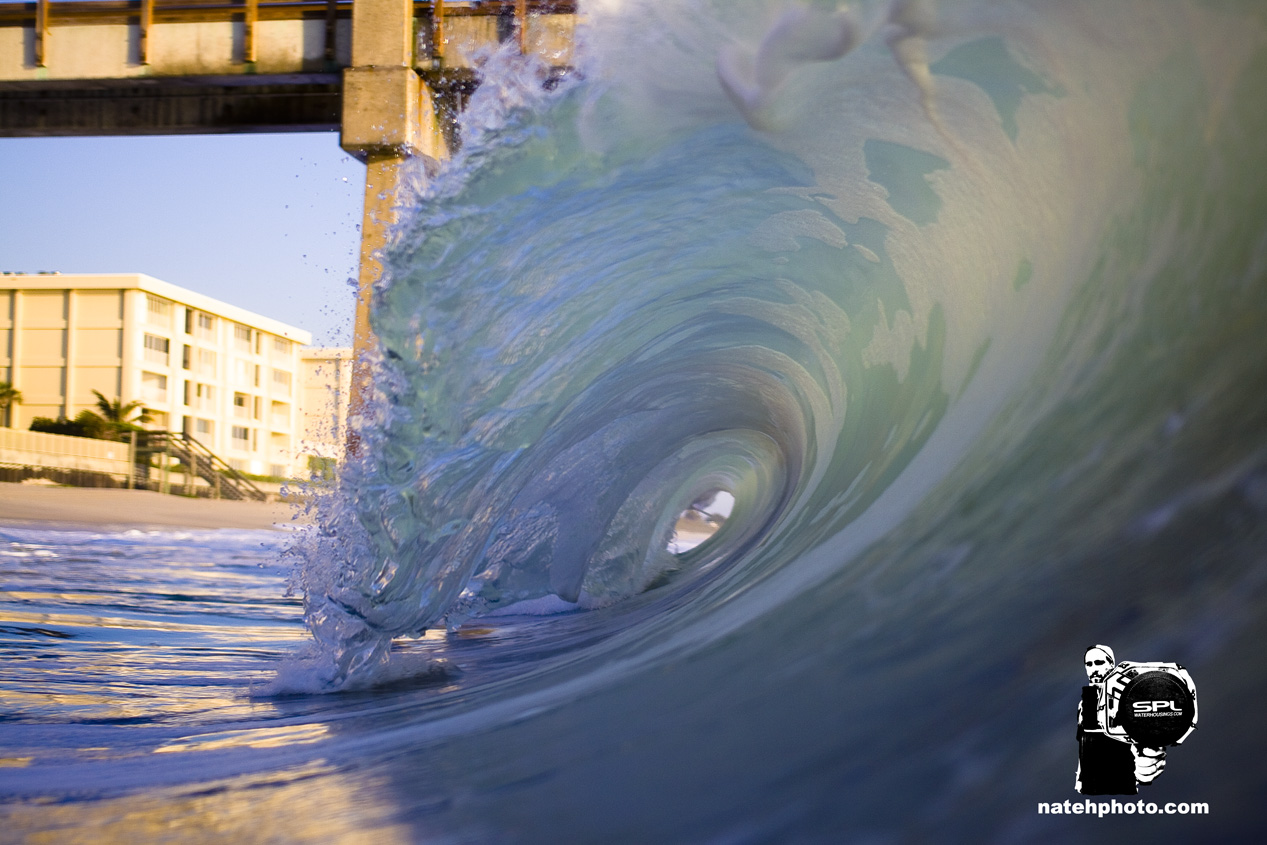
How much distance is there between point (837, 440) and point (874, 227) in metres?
1.32

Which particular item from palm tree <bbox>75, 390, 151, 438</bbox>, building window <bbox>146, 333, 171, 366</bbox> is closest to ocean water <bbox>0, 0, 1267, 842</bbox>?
palm tree <bbox>75, 390, 151, 438</bbox>

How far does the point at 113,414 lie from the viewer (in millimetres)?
43781

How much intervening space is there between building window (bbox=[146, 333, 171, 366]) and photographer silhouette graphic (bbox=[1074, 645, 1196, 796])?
4932 centimetres

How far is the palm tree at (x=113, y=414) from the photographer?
140 ft

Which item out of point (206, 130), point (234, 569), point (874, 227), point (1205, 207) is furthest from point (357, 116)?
point (1205, 207)

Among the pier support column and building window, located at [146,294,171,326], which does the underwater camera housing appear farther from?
building window, located at [146,294,171,326]

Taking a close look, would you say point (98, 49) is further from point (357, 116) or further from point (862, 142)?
point (862, 142)

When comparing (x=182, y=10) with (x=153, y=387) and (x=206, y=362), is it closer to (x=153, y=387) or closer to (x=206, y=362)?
(x=153, y=387)

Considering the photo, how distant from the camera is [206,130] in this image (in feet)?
44.7

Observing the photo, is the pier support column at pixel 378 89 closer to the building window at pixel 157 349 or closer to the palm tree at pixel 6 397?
the palm tree at pixel 6 397

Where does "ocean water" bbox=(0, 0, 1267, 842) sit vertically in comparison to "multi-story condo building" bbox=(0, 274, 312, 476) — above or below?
below

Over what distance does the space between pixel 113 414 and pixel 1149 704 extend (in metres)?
47.6

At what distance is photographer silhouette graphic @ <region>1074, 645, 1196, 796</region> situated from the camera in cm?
130

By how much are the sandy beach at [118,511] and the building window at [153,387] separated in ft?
83.2
